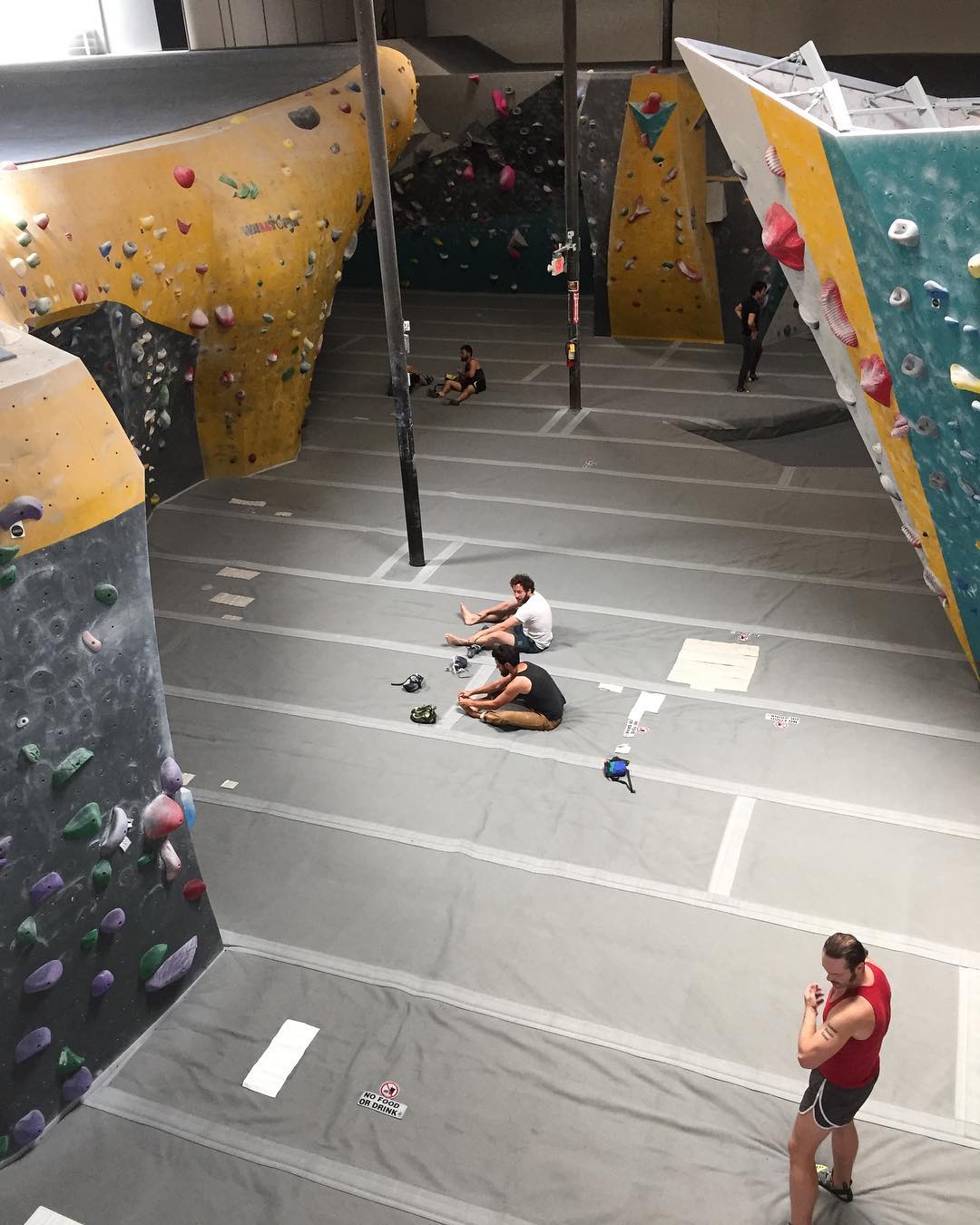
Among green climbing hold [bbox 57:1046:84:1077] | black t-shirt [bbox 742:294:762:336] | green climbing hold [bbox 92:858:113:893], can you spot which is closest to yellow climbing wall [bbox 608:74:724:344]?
black t-shirt [bbox 742:294:762:336]

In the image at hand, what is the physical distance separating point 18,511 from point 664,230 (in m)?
11.3

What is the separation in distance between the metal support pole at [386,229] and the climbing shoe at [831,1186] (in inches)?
229

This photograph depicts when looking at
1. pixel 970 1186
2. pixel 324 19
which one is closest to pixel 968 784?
pixel 970 1186

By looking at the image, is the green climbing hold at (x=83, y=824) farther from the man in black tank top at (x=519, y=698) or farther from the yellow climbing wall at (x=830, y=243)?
the yellow climbing wall at (x=830, y=243)

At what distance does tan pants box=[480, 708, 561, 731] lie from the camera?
7.08 meters

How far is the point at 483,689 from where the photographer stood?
7.25m

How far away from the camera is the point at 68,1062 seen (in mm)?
4727

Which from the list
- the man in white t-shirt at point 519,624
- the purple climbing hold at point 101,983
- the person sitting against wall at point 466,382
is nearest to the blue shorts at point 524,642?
the man in white t-shirt at point 519,624

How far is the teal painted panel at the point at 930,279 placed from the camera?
16.2 feet

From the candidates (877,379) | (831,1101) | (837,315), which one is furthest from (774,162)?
(831,1101)

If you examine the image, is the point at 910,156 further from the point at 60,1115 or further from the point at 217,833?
the point at 60,1115

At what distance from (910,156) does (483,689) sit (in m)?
3.86

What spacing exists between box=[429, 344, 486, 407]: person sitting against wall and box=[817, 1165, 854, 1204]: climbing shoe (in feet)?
32.5

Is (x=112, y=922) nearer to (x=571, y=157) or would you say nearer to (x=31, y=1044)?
(x=31, y=1044)
